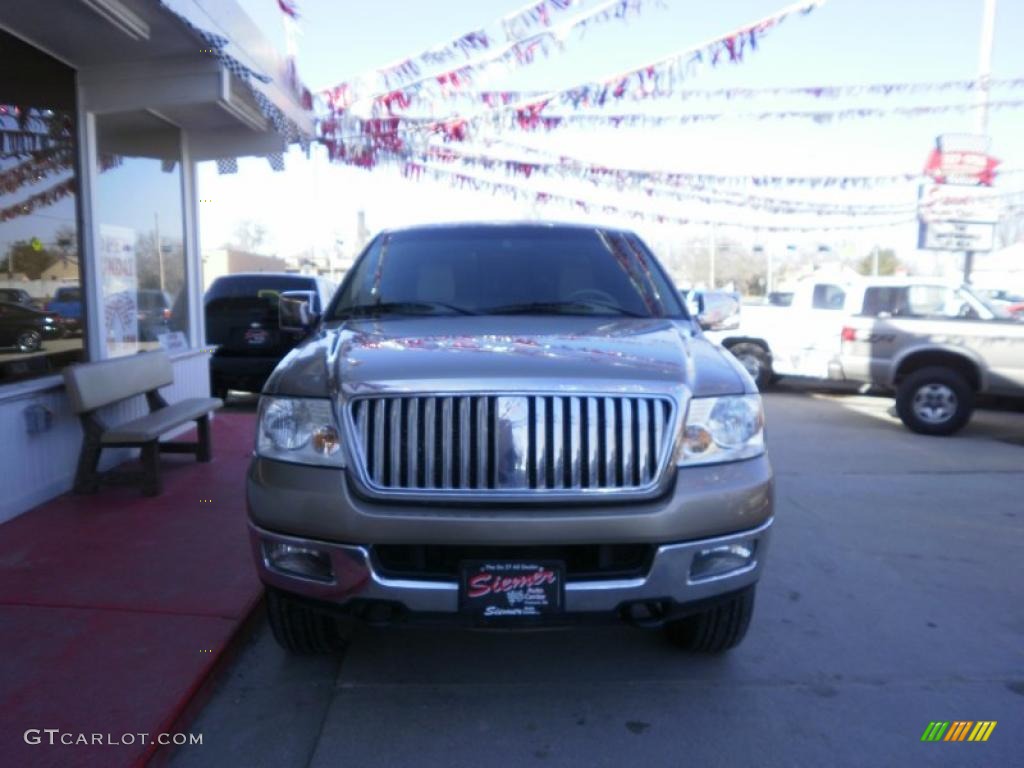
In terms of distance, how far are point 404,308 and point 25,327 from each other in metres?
3.24

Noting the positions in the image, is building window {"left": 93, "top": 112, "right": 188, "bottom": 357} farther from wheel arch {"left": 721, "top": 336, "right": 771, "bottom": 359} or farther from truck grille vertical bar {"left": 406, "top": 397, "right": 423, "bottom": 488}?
wheel arch {"left": 721, "top": 336, "right": 771, "bottom": 359}

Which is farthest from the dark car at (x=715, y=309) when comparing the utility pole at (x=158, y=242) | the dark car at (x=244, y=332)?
the dark car at (x=244, y=332)

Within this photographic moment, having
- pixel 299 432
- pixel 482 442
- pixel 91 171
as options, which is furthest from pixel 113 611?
pixel 91 171

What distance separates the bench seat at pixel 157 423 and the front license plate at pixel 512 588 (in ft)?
12.4

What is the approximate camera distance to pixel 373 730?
3117mm

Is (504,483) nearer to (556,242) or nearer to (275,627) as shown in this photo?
(275,627)

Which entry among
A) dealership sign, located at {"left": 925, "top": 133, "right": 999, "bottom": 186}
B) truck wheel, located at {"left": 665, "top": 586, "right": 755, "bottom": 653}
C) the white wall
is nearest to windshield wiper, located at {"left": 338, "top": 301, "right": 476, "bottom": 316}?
truck wheel, located at {"left": 665, "top": 586, "right": 755, "bottom": 653}

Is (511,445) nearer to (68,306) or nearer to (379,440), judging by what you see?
(379,440)

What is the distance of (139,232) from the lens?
7.38 metres

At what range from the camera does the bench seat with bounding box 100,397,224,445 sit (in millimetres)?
5766

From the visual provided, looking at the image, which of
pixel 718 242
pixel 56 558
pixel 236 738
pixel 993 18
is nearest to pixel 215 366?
pixel 56 558

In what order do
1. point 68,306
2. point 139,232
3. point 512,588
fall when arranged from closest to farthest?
point 512,588
point 68,306
point 139,232

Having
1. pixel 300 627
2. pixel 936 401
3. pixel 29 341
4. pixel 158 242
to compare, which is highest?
pixel 158 242
